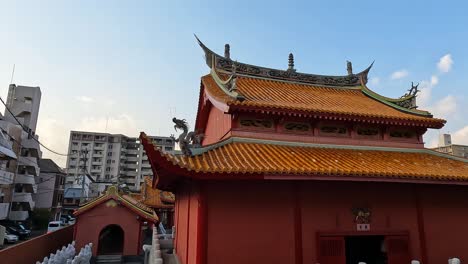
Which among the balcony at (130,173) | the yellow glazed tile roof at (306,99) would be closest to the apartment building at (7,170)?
the yellow glazed tile roof at (306,99)

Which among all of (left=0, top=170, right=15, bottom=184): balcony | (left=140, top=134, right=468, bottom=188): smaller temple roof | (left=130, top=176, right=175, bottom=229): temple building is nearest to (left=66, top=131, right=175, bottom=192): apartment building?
(left=0, top=170, right=15, bottom=184): balcony

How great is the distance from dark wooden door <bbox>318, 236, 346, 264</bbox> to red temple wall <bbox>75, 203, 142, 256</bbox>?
1749 centimetres

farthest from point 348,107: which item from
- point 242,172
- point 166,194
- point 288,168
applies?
point 166,194

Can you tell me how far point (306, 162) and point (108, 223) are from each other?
18.7 metres

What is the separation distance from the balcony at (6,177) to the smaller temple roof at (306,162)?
37182mm

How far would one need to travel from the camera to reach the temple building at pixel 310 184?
836 cm

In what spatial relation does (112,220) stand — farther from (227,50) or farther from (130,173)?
(130,173)

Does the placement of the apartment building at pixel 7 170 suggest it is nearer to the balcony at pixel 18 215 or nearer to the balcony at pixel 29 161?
the balcony at pixel 29 161

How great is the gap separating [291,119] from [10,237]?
34.5m

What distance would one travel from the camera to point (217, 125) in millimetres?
13258

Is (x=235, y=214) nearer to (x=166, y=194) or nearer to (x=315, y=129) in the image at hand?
(x=315, y=129)

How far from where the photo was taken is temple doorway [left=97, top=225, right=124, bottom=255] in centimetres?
2656

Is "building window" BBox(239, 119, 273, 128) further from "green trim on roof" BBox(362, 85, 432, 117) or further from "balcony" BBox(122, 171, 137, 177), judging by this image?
"balcony" BBox(122, 171, 137, 177)

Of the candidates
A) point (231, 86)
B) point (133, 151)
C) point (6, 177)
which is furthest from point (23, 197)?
point (133, 151)
